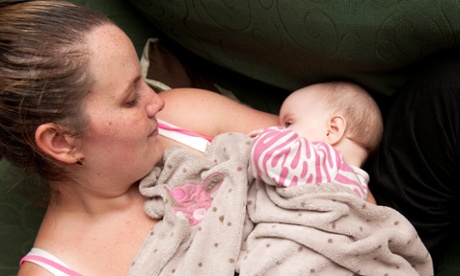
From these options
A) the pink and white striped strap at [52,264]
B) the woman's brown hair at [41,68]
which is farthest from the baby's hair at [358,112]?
the pink and white striped strap at [52,264]

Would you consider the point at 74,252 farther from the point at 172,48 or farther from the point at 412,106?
the point at 412,106

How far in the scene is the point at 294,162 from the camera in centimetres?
114

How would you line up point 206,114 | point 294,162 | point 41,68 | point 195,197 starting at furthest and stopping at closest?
1. point 206,114
2. point 195,197
3. point 294,162
4. point 41,68

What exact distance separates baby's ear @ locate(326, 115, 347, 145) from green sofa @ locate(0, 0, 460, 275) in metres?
0.15

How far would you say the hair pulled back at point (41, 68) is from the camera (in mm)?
1032

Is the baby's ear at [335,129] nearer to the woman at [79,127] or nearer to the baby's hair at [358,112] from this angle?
the baby's hair at [358,112]

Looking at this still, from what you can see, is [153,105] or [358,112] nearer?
[153,105]

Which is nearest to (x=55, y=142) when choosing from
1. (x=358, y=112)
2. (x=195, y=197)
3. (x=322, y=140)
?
(x=195, y=197)

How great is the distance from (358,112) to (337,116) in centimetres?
6

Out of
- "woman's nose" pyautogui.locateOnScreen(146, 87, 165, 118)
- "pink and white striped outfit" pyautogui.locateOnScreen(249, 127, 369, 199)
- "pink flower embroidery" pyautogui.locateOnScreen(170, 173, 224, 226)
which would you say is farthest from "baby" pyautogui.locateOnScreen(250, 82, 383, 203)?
"woman's nose" pyautogui.locateOnScreen(146, 87, 165, 118)

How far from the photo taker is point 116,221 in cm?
125

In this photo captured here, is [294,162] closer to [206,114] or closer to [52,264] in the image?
[206,114]

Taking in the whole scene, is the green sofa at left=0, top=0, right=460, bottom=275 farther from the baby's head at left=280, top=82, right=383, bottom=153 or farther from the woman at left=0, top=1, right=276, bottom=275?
the woman at left=0, top=1, right=276, bottom=275

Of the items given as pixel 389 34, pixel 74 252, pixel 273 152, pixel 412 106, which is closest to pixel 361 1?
pixel 389 34
